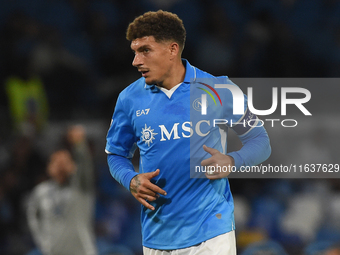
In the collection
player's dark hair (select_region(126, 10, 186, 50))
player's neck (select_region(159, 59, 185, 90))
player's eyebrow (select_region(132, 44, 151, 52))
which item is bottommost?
player's neck (select_region(159, 59, 185, 90))

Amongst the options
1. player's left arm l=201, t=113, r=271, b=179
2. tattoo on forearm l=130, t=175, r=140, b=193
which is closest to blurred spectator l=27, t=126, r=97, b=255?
tattoo on forearm l=130, t=175, r=140, b=193

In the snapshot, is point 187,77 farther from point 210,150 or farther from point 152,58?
point 210,150

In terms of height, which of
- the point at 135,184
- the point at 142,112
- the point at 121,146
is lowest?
the point at 135,184

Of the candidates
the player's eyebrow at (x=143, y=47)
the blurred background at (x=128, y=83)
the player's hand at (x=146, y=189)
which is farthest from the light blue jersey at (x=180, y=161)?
the blurred background at (x=128, y=83)

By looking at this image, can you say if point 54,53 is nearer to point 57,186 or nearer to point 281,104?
point 57,186

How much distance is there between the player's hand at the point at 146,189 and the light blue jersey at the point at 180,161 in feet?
0.35

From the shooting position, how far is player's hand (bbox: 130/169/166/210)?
2.65 metres

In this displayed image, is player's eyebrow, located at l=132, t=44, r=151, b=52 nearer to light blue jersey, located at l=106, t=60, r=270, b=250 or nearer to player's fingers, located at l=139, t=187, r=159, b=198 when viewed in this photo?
light blue jersey, located at l=106, t=60, r=270, b=250

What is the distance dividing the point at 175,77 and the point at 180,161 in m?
0.56

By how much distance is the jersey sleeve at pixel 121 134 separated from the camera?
296cm

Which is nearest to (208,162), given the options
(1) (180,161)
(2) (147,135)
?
(1) (180,161)

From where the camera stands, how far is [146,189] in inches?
Answer: 104

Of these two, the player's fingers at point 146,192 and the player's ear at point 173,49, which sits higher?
the player's ear at point 173,49

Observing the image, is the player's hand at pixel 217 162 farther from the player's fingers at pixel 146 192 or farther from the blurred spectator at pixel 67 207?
the blurred spectator at pixel 67 207
